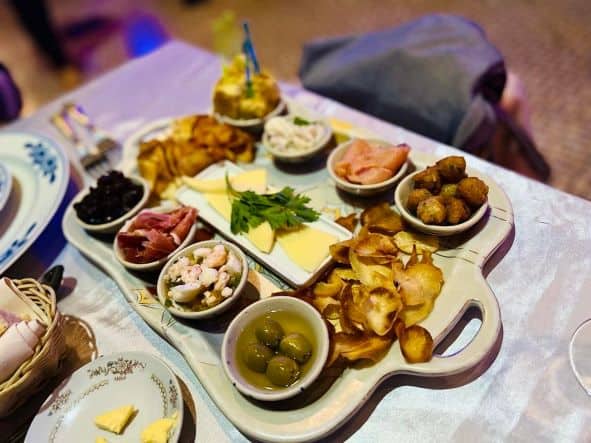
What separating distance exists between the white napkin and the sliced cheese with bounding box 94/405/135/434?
254mm

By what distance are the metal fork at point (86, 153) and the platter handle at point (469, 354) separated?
1.60 meters

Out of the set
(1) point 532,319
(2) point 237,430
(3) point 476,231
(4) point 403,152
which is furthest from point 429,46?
(2) point 237,430

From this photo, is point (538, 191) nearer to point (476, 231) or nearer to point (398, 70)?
point (476, 231)

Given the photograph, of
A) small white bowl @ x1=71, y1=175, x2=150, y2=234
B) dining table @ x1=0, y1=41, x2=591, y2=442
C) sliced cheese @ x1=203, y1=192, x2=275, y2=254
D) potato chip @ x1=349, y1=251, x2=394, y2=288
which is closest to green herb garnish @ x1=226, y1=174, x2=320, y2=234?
sliced cheese @ x1=203, y1=192, x2=275, y2=254

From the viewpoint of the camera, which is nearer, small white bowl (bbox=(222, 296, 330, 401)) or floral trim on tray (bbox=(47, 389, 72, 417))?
small white bowl (bbox=(222, 296, 330, 401))

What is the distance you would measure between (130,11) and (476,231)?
5812 millimetres

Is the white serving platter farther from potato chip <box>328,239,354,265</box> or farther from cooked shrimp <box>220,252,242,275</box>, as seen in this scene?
potato chip <box>328,239,354,265</box>

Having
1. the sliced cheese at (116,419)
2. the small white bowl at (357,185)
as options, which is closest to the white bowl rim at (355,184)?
the small white bowl at (357,185)

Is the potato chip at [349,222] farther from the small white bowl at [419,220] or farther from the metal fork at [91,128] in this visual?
the metal fork at [91,128]

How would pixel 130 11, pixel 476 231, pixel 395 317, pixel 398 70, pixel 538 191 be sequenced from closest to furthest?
pixel 395 317
pixel 476 231
pixel 538 191
pixel 398 70
pixel 130 11

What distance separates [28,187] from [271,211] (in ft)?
3.72

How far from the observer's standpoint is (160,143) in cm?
204

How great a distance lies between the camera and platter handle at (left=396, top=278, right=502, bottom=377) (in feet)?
3.95

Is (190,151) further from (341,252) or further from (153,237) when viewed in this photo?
(341,252)
